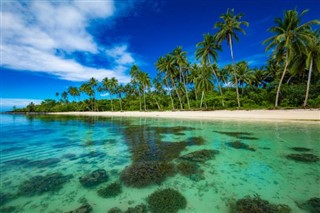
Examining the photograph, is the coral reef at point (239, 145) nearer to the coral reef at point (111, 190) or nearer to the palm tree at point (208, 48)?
the coral reef at point (111, 190)

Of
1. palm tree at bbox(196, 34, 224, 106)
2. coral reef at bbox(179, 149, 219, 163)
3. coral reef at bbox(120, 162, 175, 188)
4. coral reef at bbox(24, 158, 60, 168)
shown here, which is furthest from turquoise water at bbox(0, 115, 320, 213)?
palm tree at bbox(196, 34, 224, 106)

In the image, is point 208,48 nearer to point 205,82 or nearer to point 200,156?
point 205,82

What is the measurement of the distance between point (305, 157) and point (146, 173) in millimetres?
6666

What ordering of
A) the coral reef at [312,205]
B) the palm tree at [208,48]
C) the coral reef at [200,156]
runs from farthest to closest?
the palm tree at [208,48] < the coral reef at [200,156] < the coral reef at [312,205]

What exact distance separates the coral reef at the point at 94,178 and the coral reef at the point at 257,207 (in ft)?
13.8

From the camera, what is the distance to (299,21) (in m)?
24.7

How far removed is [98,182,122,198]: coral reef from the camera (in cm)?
502

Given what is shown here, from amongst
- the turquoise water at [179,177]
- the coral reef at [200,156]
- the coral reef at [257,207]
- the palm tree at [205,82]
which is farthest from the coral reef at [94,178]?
the palm tree at [205,82]

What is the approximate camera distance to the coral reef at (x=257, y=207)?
398cm

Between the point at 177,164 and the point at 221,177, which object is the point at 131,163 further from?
the point at 221,177

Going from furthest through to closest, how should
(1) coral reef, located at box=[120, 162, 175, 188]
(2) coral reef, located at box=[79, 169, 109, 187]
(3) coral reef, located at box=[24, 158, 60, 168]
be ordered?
(3) coral reef, located at box=[24, 158, 60, 168] < (2) coral reef, located at box=[79, 169, 109, 187] < (1) coral reef, located at box=[120, 162, 175, 188]

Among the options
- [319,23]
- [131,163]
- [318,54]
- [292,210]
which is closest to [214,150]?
[131,163]

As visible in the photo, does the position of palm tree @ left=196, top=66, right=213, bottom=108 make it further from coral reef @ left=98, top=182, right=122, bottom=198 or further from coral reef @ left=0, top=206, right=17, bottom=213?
coral reef @ left=0, top=206, right=17, bottom=213

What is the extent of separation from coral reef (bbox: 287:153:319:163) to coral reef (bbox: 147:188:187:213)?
18.5 ft
